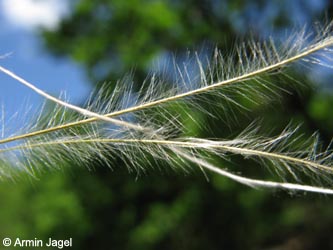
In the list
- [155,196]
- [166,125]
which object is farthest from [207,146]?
[155,196]

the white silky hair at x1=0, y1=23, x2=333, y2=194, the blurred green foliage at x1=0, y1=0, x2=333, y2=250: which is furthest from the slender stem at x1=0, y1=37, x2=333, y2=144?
the blurred green foliage at x1=0, y1=0, x2=333, y2=250

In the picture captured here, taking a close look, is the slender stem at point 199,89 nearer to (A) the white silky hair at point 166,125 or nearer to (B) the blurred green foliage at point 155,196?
(A) the white silky hair at point 166,125

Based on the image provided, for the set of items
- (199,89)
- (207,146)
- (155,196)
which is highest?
(155,196)

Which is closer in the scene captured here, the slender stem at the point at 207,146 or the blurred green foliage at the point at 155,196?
the slender stem at the point at 207,146

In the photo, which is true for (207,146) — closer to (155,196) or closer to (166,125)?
(166,125)

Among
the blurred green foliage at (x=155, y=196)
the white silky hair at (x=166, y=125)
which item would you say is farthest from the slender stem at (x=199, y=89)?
the blurred green foliage at (x=155, y=196)

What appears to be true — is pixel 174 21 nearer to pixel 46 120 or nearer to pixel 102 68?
pixel 102 68
